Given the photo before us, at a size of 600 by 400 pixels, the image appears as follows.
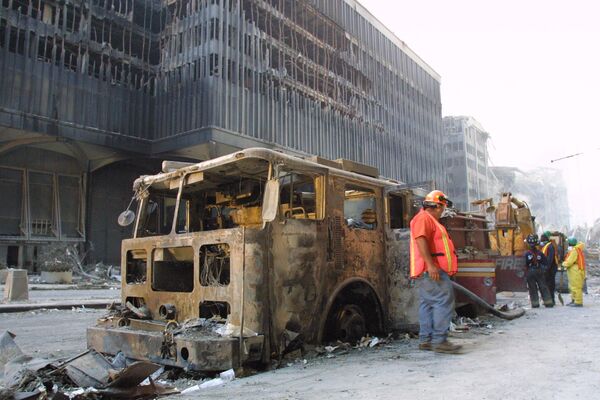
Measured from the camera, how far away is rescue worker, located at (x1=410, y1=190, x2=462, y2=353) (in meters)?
5.15

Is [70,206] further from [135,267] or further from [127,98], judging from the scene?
[135,267]

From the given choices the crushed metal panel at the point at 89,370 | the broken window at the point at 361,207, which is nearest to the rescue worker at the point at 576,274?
the broken window at the point at 361,207

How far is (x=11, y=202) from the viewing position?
24312 millimetres

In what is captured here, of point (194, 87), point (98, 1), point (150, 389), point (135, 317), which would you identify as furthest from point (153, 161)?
point (150, 389)

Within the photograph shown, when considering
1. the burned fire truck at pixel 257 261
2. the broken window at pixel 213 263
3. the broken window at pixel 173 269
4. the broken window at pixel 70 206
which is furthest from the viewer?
the broken window at pixel 70 206

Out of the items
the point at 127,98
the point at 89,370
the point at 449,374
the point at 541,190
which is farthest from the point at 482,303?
the point at 541,190

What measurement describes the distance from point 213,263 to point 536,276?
326 inches

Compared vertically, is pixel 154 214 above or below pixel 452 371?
above

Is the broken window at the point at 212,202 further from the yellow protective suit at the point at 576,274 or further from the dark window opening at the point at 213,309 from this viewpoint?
the yellow protective suit at the point at 576,274

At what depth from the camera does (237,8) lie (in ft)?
89.0

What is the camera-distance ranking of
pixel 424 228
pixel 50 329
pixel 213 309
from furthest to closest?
pixel 50 329
pixel 424 228
pixel 213 309

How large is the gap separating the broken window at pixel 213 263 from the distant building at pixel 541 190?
89.4 meters

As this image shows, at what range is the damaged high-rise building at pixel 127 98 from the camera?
2330 cm

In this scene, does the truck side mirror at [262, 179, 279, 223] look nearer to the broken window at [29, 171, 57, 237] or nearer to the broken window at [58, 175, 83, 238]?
the broken window at [29, 171, 57, 237]
